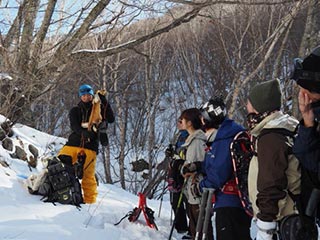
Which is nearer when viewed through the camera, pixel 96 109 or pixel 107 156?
pixel 96 109

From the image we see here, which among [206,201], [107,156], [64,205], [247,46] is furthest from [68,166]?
[247,46]

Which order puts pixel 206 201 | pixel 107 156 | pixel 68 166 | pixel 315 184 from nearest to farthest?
1. pixel 315 184
2. pixel 206 201
3. pixel 68 166
4. pixel 107 156

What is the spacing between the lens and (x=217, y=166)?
3.59 metres

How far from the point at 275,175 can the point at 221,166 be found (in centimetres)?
95

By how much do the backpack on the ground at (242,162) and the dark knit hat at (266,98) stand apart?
37 centimetres

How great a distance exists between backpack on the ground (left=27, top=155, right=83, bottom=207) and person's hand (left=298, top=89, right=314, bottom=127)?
140 inches

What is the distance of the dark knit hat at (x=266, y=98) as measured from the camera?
319cm

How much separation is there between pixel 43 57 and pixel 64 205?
4539mm

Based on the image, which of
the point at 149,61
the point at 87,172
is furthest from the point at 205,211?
the point at 149,61

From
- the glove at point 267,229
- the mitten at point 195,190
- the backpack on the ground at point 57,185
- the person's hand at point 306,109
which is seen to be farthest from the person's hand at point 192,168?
the person's hand at point 306,109

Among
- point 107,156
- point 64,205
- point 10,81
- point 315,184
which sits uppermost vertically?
point 10,81

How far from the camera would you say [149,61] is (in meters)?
10.9

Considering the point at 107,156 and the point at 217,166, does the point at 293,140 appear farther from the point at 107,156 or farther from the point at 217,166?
the point at 107,156

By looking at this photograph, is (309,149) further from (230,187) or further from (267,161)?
(230,187)
